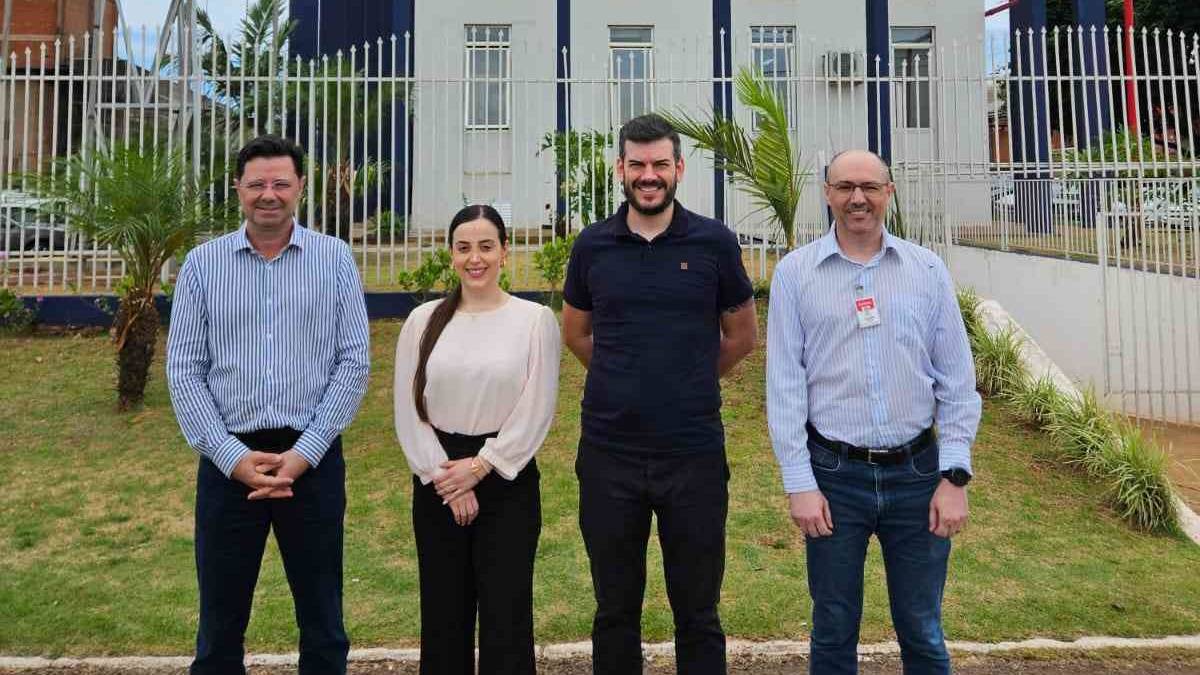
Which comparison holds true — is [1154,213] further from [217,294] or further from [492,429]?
[217,294]

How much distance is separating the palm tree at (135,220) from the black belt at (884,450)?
18.2 feet

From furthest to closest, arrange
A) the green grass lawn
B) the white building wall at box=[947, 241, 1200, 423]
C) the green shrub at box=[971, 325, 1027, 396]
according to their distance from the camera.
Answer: the white building wall at box=[947, 241, 1200, 423], the green shrub at box=[971, 325, 1027, 396], the green grass lawn

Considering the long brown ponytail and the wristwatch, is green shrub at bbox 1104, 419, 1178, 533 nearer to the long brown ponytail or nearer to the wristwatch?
the wristwatch

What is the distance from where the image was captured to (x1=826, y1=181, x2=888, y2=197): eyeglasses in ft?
7.99

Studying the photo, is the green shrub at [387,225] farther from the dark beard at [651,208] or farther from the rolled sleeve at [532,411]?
the dark beard at [651,208]

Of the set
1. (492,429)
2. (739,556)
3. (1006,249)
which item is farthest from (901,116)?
(492,429)

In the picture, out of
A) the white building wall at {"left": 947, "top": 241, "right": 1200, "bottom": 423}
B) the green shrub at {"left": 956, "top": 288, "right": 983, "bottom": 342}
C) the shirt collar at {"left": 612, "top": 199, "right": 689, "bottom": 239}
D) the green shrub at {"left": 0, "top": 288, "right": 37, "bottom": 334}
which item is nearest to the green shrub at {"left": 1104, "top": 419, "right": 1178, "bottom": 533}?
the white building wall at {"left": 947, "top": 241, "right": 1200, "bottom": 423}

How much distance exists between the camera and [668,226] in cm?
262

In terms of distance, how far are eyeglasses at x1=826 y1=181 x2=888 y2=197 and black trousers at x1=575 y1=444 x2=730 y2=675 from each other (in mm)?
845

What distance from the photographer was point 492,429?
2609 mm

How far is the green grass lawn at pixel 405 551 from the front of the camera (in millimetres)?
3627

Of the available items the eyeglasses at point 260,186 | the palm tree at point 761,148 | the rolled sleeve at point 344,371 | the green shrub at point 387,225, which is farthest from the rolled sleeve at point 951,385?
the green shrub at point 387,225

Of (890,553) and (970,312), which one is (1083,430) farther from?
(890,553)

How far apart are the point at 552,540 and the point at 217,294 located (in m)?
2.50
